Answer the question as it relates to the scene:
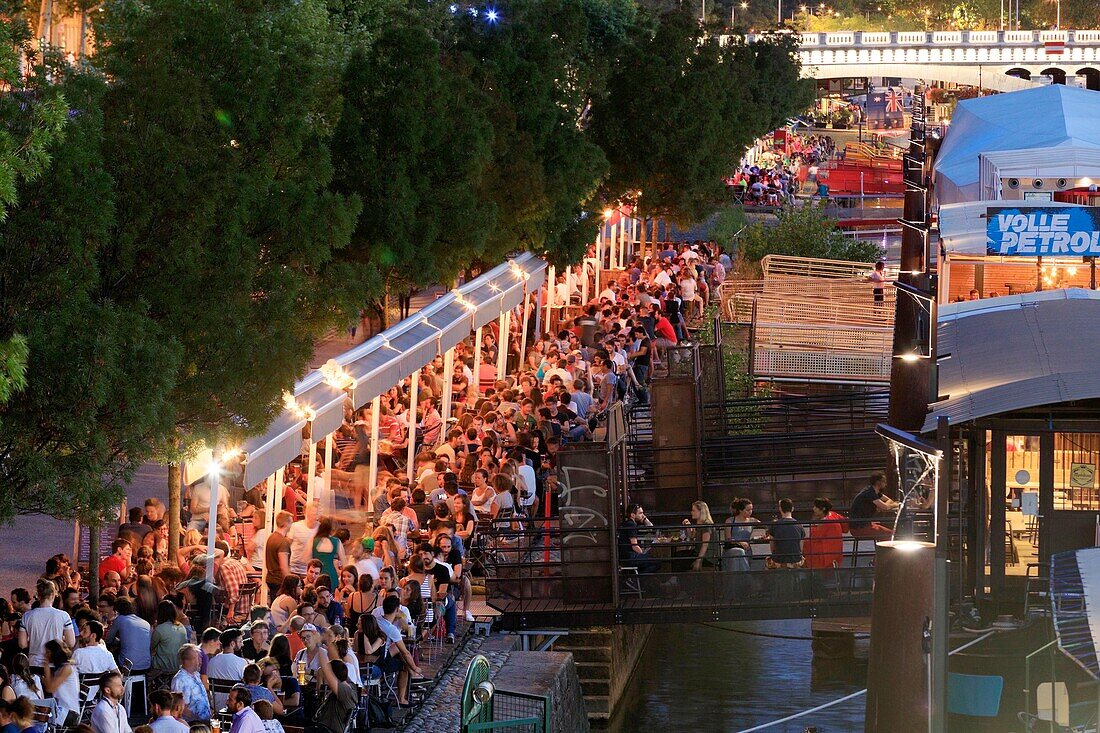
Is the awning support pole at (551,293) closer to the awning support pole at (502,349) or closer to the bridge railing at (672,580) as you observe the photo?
the awning support pole at (502,349)

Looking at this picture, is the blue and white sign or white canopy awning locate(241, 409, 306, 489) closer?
white canopy awning locate(241, 409, 306, 489)

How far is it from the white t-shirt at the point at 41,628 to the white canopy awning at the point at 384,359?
108 inches

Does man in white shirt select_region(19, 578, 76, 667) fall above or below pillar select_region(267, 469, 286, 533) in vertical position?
below

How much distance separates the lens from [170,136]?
51.4 ft

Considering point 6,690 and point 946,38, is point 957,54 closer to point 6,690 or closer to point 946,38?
point 946,38

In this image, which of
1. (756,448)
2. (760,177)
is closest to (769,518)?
(756,448)

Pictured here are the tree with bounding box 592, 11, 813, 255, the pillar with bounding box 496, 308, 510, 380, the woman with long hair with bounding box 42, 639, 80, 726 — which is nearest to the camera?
the woman with long hair with bounding box 42, 639, 80, 726

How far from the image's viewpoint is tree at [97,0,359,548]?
50.3 ft

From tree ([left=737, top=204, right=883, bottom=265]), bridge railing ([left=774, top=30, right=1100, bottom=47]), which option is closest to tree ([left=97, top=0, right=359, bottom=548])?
tree ([left=737, top=204, right=883, bottom=265])

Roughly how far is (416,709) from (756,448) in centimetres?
1142

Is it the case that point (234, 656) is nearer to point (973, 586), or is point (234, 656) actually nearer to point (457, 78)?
point (973, 586)

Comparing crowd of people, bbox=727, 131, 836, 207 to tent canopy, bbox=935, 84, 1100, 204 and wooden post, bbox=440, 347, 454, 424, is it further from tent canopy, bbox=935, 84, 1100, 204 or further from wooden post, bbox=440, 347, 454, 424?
wooden post, bbox=440, 347, 454, 424

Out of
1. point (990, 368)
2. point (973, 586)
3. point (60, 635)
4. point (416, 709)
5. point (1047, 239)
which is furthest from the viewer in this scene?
point (1047, 239)

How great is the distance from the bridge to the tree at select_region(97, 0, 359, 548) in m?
113
